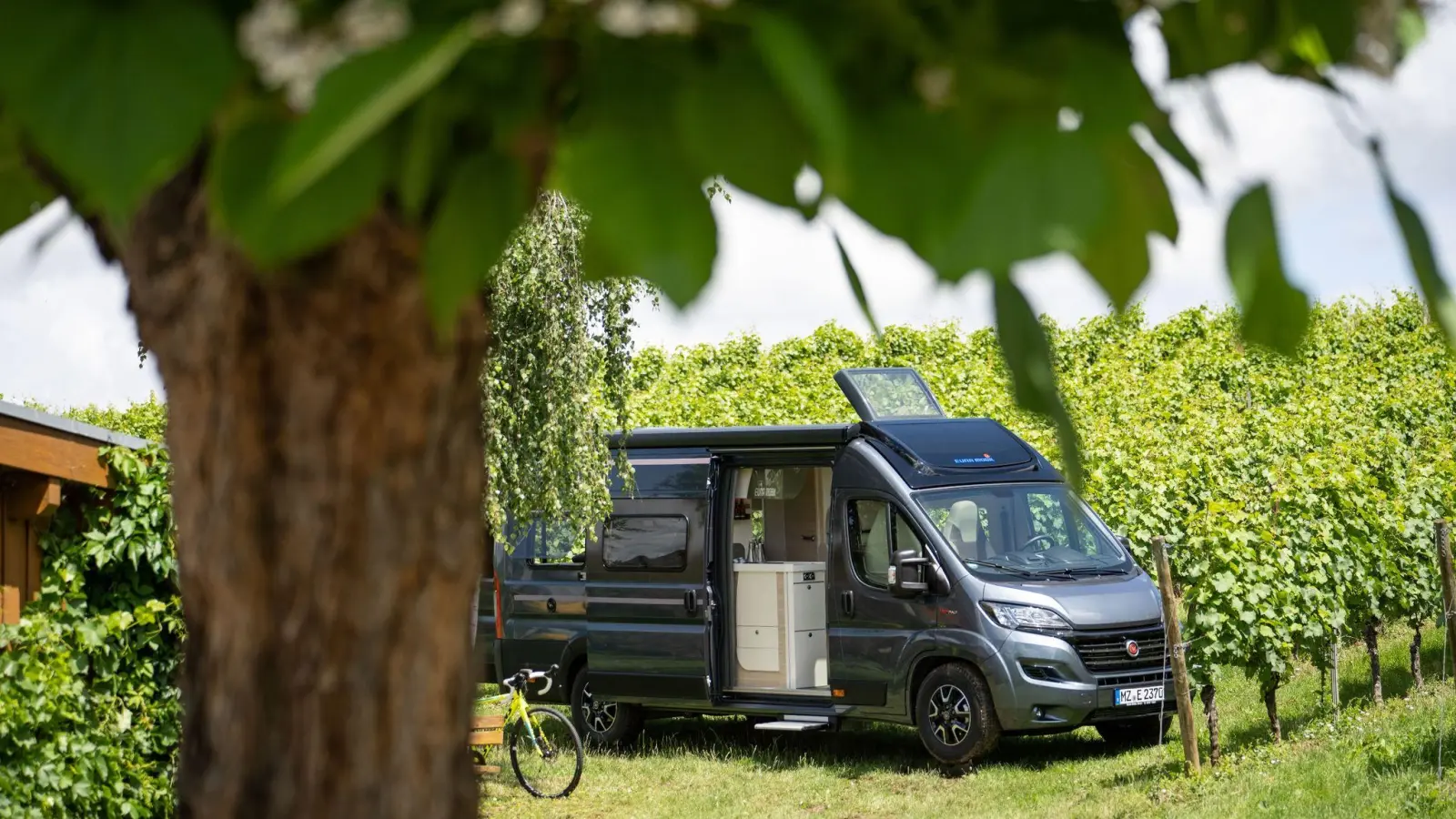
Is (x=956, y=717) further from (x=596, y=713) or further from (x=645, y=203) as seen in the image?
(x=645, y=203)

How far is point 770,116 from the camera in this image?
78 centimetres

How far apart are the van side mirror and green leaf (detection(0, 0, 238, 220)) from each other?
9951mm

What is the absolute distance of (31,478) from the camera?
7461 millimetres

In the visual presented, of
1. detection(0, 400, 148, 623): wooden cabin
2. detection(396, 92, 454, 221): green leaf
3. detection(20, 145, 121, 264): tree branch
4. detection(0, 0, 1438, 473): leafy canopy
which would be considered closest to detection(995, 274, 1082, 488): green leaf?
detection(0, 0, 1438, 473): leafy canopy

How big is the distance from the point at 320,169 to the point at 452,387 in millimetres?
490

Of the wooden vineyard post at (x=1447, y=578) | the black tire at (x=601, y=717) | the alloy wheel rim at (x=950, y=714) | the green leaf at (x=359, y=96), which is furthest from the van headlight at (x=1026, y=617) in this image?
the green leaf at (x=359, y=96)

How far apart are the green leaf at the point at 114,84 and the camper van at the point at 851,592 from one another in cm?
977

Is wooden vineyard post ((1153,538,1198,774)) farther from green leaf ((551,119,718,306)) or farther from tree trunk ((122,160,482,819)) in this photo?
green leaf ((551,119,718,306))

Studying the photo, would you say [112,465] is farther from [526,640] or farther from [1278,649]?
[1278,649]

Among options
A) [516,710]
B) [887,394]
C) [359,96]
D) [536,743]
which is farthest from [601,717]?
[359,96]

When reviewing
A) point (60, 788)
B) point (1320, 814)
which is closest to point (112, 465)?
point (60, 788)

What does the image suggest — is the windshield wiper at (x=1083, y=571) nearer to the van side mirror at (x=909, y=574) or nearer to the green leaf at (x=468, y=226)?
the van side mirror at (x=909, y=574)

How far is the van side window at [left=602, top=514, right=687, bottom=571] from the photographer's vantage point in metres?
11.7

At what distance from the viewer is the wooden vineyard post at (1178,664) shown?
9625mm
